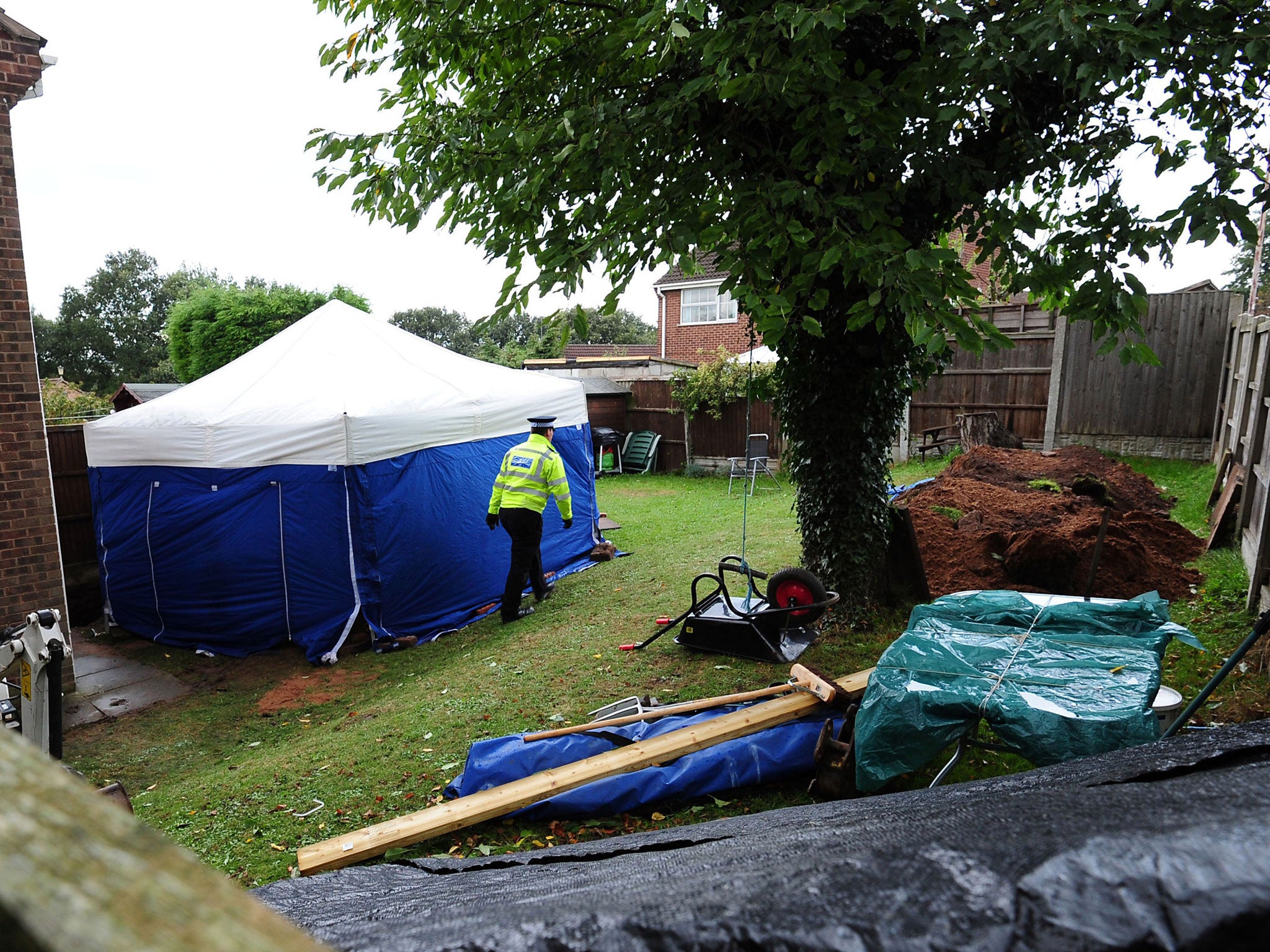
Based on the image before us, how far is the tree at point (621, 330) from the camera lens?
50562 millimetres

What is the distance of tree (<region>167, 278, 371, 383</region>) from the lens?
73.9ft

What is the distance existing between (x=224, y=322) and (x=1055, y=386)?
21368mm

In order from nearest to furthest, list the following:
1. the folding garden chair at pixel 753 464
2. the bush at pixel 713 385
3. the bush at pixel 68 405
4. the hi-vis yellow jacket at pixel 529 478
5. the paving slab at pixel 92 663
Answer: the paving slab at pixel 92 663, the hi-vis yellow jacket at pixel 529 478, the folding garden chair at pixel 753 464, the bush at pixel 68 405, the bush at pixel 713 385

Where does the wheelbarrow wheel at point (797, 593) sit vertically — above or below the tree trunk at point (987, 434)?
below

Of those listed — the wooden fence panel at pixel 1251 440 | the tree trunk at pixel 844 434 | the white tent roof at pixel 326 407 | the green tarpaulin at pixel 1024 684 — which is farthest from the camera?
the white tent roof at pixel 326 407

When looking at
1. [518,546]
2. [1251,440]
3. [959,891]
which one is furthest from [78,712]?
[1251,440]

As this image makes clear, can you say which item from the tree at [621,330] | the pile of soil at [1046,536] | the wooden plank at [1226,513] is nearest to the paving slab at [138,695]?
the pile of soil at [1046,536]

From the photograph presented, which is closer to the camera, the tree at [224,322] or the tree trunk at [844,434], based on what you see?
the tree trunk at [844,434]

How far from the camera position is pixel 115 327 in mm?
39906

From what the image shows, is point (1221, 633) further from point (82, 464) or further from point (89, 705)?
point (82, 464)

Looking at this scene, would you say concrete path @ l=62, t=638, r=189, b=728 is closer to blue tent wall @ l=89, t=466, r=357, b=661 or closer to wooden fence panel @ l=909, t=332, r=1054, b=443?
blue tent wall @ l=89, t=466, r=357, b=661

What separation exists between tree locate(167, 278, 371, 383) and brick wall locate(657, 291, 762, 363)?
10562 mm

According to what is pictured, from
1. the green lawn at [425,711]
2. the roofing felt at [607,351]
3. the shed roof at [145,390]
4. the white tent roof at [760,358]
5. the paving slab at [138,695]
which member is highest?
the roofing felt at [607,351]

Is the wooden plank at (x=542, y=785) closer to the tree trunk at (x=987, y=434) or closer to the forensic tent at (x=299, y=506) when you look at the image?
the forensic tent at (x=299, y=506)
